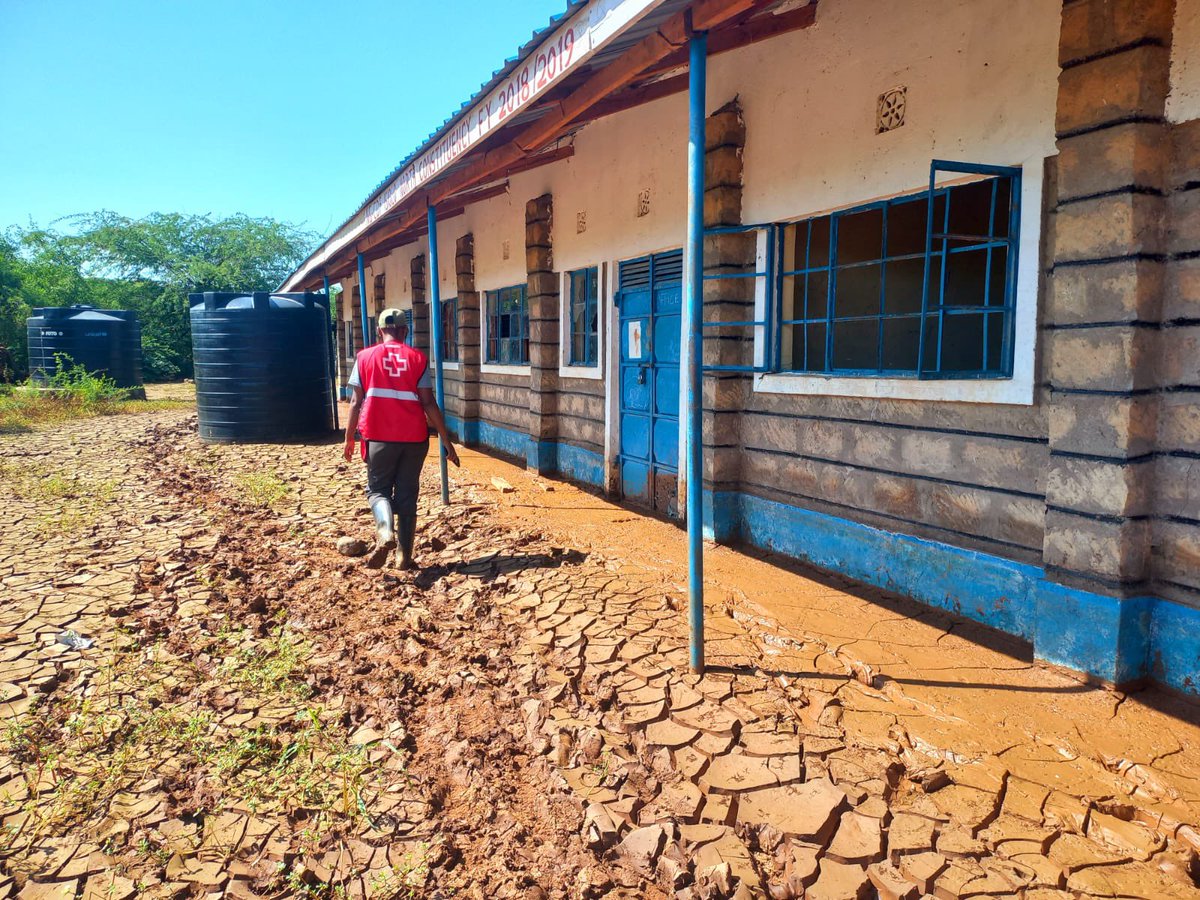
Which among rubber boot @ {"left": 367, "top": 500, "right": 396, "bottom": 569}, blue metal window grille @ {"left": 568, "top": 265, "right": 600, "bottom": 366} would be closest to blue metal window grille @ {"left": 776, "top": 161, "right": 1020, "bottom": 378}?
blue metal window grille @ {"left": 568, "top": 265, "right": 600, "bottom": 366}

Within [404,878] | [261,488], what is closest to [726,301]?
[404,878]

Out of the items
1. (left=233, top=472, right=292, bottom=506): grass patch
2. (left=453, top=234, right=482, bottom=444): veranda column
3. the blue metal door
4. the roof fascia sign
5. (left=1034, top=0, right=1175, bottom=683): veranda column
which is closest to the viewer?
(left=1034, top=0, right=1175, bottom=683): veranda column

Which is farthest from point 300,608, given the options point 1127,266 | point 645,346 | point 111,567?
point 1127,266

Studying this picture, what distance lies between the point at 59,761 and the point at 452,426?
968 centimetres

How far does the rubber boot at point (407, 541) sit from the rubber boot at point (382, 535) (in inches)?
2.6

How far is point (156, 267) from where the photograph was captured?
30562 millimetres

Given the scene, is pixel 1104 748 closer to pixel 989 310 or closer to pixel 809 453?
pixel 989 310

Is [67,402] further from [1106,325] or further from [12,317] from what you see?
[1106,325]

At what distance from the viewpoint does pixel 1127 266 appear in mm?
3084

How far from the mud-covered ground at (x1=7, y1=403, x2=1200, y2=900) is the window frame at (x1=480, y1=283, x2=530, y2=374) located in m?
4.90

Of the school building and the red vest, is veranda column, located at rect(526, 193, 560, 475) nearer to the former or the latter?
the school building

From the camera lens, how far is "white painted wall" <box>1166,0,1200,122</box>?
2955mm

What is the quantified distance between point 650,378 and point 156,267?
102ft

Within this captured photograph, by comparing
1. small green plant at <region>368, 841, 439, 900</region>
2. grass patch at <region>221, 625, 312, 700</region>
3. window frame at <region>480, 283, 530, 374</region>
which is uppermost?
window frame at <region>480, 283, 530, 374</region>
